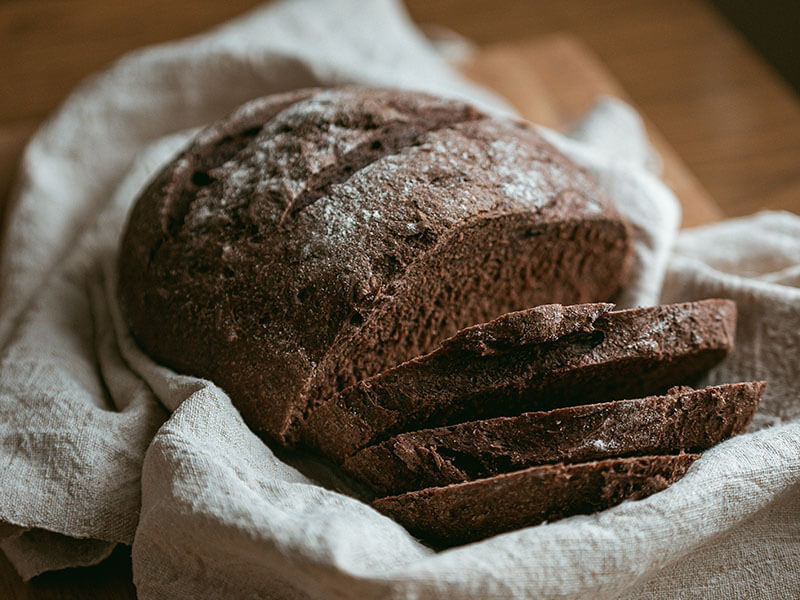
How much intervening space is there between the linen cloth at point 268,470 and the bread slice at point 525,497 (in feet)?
0.15

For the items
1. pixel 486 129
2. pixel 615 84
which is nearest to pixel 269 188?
pixel 486 129

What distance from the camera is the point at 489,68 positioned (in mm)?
4215

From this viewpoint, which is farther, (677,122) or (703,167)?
(677,122)

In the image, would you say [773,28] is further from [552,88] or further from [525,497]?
[525,497]

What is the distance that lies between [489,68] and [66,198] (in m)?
2.03

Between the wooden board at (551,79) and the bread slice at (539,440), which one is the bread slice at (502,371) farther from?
the wooden board at (551,79)

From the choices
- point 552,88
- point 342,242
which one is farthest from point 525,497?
point 552,88

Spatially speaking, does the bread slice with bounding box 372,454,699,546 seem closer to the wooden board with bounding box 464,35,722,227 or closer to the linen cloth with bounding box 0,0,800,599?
the linen cloth with bounding box 0,0,800,599

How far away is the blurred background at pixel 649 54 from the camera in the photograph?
3.92 meters

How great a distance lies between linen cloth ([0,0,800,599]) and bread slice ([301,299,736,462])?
0.64 feet

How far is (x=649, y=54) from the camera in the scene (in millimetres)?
4684

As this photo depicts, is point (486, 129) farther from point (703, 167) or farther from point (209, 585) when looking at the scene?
point (703, 167)

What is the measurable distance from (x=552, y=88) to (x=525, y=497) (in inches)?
106

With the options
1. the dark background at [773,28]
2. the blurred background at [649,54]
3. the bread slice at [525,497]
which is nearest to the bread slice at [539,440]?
the bread slice at [525,497]
